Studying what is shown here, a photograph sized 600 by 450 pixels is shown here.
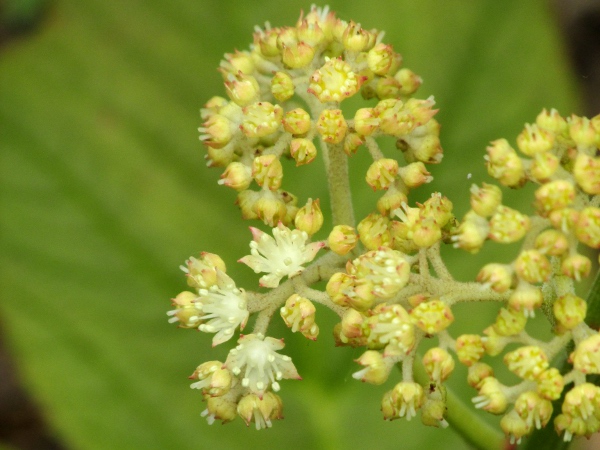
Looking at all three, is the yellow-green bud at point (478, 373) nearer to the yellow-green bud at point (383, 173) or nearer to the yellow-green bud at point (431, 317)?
the yellow-green bud at point (431, 317)

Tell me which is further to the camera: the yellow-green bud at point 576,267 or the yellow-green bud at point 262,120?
the yellow-green bud at point 262,120

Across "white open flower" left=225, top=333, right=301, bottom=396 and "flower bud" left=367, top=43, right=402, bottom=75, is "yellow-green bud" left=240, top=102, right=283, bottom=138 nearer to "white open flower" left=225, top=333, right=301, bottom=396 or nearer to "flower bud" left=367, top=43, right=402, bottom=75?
"flower bud" left=367, top=43, right=402, bottom=75

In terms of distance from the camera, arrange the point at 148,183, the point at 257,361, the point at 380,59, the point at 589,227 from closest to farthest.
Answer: the point at 589,227 < the point at 257,361 < the point at 380,59 < the point at 148,183

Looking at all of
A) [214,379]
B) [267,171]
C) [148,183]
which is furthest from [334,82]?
[148,183]

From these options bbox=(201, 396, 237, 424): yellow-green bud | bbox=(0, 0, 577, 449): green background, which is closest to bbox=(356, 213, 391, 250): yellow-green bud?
bbox=(201, 396, 237, 424): yellow-green bud

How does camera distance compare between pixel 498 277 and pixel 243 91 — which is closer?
pixel 498 277

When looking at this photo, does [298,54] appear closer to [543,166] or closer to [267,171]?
[267,171]

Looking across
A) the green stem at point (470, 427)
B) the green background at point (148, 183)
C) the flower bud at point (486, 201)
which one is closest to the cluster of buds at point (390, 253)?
the flower bud at point (486, 201)
